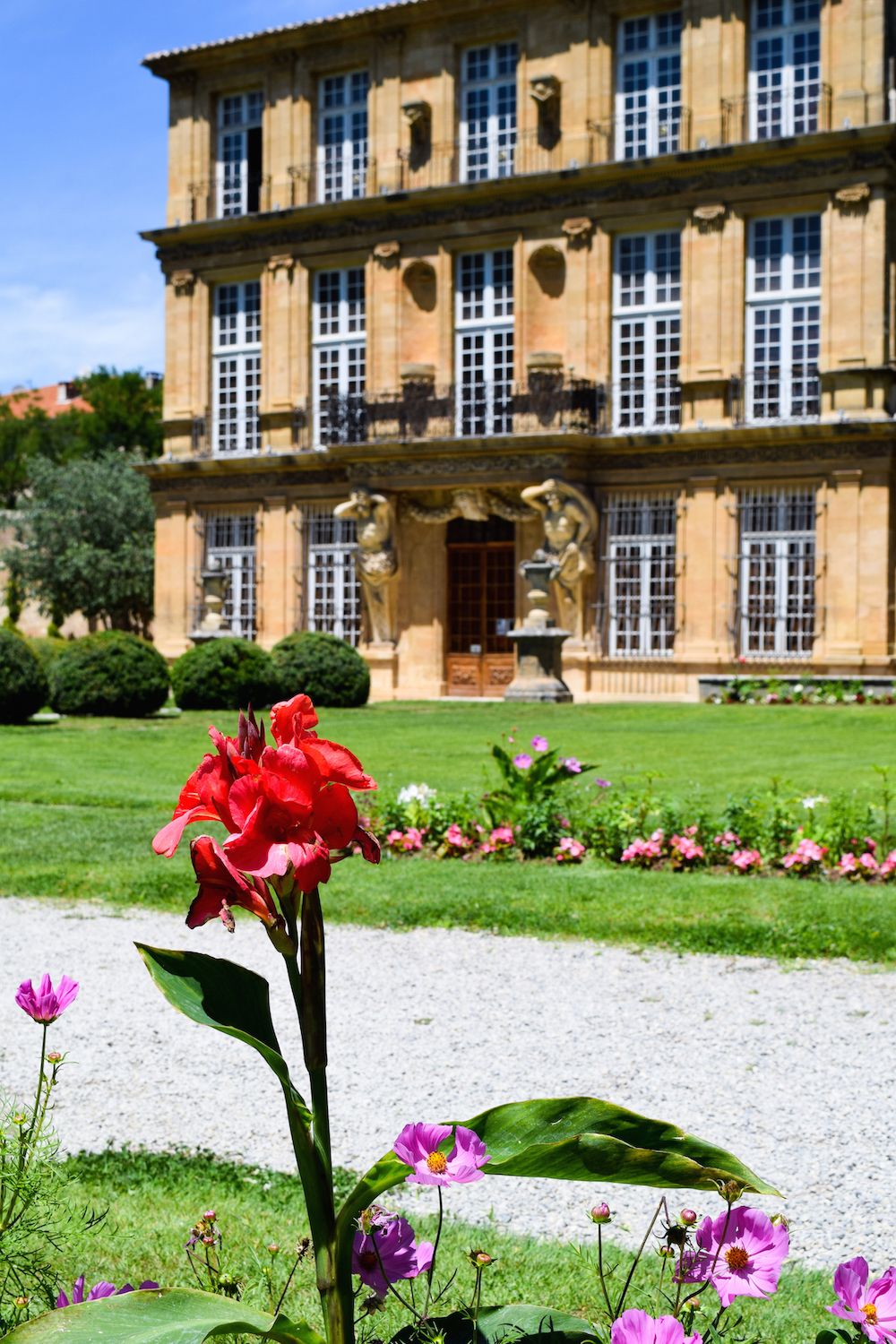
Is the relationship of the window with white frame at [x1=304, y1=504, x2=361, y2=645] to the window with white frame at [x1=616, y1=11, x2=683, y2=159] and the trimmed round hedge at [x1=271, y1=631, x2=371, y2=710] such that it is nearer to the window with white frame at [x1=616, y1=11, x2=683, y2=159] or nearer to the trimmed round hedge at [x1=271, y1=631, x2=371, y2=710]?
the trimmed round hedge at [x1=271, y1=631, x2=371, y2=710]

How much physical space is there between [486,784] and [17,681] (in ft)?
41.3

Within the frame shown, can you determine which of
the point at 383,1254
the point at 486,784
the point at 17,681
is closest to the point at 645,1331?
the point at 383,1254

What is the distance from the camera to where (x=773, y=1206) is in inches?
164

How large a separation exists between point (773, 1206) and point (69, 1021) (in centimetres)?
311

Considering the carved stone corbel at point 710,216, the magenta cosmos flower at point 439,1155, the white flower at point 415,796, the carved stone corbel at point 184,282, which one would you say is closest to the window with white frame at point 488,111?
the carved stone corbel at point 710,216

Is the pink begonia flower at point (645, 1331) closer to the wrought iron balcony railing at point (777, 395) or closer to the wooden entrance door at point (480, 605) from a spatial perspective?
the wrought iron balcony railing at point (777, 395)

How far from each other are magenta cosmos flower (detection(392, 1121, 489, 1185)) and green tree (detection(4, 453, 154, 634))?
1675 inches

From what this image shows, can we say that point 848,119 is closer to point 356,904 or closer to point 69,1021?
point 356,904

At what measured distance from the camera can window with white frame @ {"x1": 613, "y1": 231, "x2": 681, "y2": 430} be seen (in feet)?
99.7

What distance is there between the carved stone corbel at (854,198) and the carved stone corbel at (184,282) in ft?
48.3

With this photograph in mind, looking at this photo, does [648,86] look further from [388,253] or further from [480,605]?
[480,605]

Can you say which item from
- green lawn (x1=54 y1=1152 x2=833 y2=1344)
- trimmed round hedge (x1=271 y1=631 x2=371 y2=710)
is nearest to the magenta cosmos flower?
green lawn (x1=54 y1=1152 x2=833 y2=1344)

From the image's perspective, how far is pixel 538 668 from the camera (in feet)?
87.2

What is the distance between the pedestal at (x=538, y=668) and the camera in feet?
86.0
